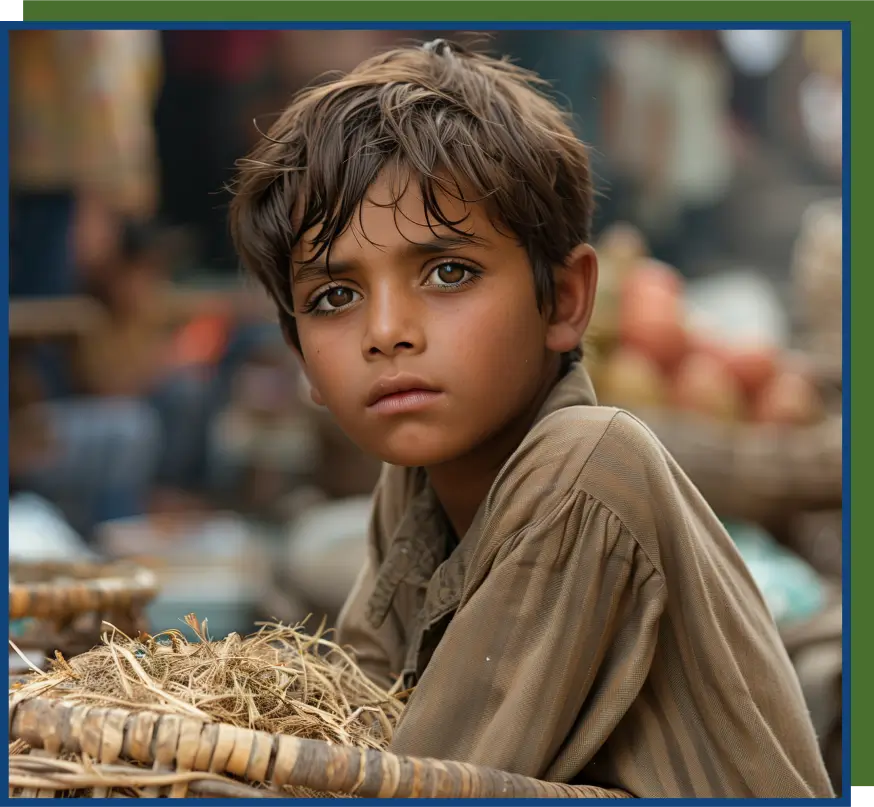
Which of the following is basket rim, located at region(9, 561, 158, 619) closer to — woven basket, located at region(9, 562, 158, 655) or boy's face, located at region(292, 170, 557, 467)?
woven basket, located at region(9, 562, 158, 655)

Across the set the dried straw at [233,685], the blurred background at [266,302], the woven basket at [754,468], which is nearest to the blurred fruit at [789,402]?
the blurred background at [266,302]

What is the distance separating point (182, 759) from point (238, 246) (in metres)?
0.64

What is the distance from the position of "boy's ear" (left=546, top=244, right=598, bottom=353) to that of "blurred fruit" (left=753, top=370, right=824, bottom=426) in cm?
196

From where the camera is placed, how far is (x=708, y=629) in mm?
1058

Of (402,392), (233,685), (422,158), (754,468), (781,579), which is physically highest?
(422,158)

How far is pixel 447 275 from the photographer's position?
3.65 ft

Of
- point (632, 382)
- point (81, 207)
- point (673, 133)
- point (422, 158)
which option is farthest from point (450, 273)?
point (673, 133)

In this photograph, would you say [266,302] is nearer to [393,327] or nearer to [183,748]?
[393,327]

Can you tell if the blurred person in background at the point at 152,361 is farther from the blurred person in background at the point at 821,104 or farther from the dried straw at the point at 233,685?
the dried straw at the point at 233,685

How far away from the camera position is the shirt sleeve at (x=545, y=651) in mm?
992

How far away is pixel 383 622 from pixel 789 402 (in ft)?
6.49

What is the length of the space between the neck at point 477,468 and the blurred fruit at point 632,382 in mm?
1747

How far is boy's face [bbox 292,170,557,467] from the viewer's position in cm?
109

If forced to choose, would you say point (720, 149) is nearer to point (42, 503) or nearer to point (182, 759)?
point (42, 503)
